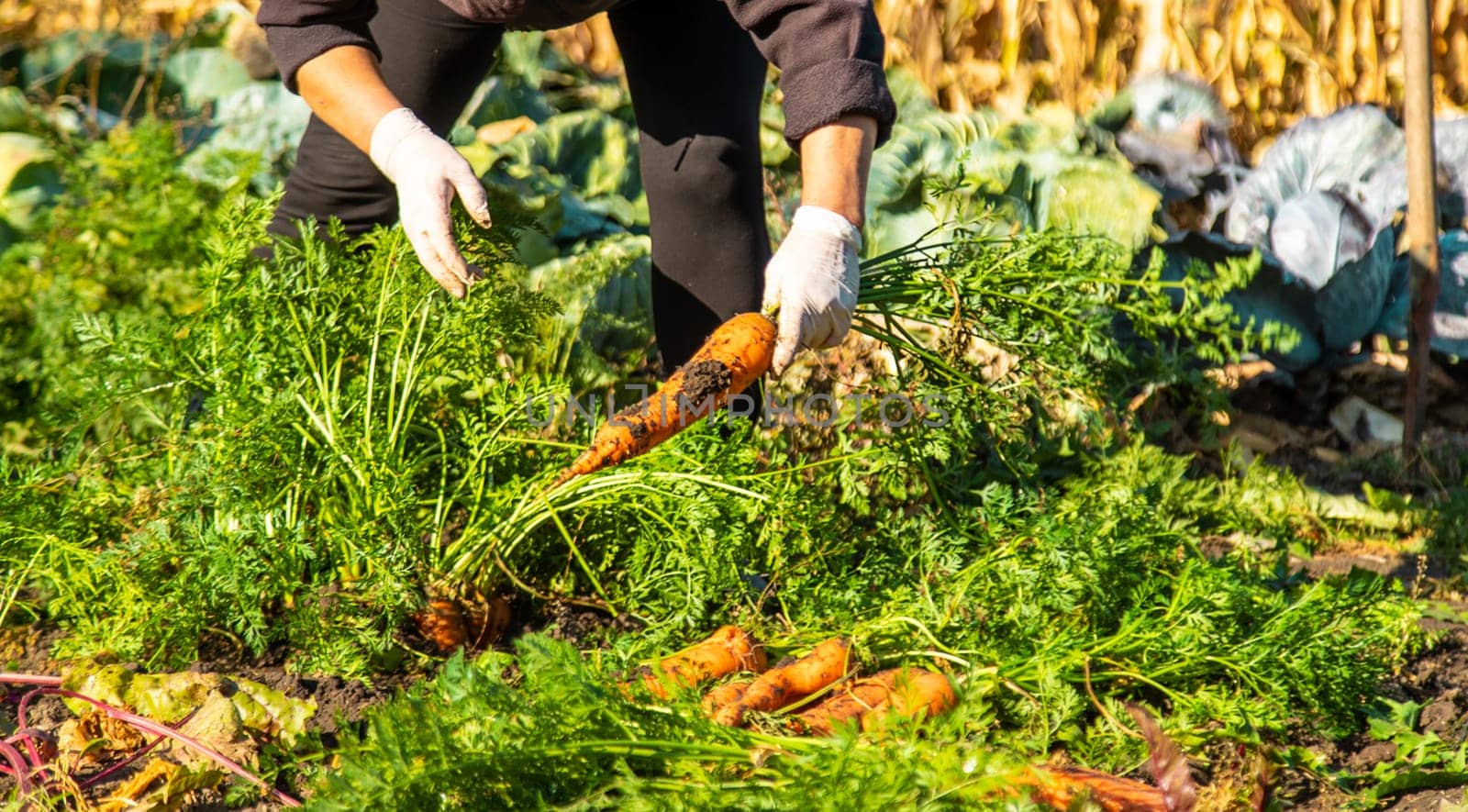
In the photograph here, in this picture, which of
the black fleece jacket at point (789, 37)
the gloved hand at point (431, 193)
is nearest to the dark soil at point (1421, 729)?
the black fleece jacket at point (789, 37)

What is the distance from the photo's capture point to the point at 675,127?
244 centimetres

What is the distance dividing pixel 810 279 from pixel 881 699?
716 millimetres

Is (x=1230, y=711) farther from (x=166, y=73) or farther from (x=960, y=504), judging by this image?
(x=166, y=73)

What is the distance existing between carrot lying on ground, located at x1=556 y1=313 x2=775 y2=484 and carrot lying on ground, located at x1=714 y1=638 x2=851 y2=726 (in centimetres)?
45

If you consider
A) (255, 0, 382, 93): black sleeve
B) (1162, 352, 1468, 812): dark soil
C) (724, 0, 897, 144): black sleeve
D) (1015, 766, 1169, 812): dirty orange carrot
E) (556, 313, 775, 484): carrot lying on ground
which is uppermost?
(255, 0, 382, 93): black sleeve

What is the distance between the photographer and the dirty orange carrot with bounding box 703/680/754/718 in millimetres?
1761

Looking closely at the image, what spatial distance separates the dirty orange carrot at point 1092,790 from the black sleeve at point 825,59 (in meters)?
1.11

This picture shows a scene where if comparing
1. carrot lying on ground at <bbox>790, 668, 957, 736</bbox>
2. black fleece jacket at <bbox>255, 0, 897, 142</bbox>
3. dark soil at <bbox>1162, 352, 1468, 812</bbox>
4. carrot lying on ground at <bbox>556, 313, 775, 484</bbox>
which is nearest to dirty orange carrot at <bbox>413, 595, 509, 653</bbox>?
carrot lying on ground at <bbox>556, 313, 775, 484</bbox>

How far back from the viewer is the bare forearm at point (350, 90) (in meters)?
2.18

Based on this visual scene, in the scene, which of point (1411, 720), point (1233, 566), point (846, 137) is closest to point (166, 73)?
point (846, 137)

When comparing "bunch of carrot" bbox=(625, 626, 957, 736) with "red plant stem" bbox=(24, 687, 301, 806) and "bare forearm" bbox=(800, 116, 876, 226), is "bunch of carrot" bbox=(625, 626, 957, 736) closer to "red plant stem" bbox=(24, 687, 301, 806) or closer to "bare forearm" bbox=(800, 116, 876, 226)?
"red plant stem" bbox=(24, 687, 301, 806)

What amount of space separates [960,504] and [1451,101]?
16.8ft

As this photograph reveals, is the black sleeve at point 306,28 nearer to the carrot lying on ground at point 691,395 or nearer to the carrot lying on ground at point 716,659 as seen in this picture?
the carrot lying on ground at point 691,395

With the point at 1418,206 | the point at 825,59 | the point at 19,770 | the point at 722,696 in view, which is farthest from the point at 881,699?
the point at 1418,206
